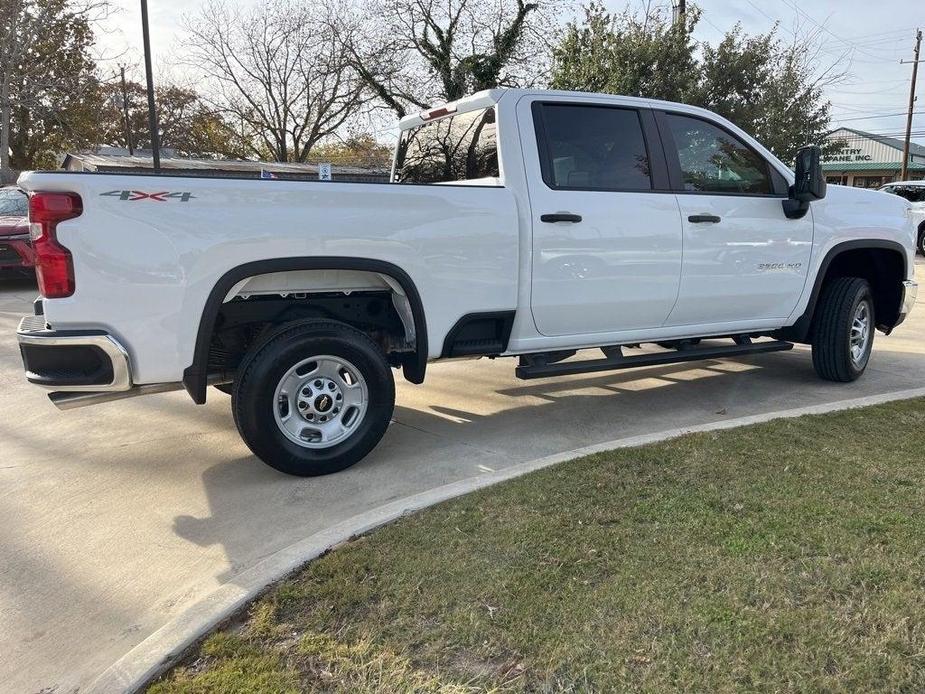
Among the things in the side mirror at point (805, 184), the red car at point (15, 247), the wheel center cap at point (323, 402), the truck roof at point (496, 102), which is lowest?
the wheel center cap at point (323, 402)

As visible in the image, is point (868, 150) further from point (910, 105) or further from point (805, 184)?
point (805, 184)

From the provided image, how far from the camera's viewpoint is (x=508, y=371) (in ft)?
21.8

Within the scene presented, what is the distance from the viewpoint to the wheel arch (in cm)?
563

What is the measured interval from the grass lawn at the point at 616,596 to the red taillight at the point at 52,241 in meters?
1.73

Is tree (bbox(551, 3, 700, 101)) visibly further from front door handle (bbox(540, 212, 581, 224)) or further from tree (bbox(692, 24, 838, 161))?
front door handle (bbox(540, 212, 581, 224))

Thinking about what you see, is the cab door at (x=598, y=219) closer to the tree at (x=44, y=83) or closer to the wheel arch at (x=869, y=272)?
the wheel arch at (x=869, y=272)

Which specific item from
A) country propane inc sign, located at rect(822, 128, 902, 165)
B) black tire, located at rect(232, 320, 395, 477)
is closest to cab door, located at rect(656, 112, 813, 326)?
black tire, located at rect(232, 320, 395, 477)

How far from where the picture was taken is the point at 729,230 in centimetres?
502

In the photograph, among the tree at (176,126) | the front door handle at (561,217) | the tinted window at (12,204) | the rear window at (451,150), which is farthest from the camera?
the tree at (176,126)

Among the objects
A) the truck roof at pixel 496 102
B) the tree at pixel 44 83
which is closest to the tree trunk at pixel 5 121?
the tree at pixel 44 83

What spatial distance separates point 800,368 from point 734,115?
1613 cm

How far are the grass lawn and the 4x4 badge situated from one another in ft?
5.83

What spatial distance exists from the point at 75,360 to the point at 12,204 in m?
11.2

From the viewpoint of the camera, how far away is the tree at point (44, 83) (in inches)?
1018
